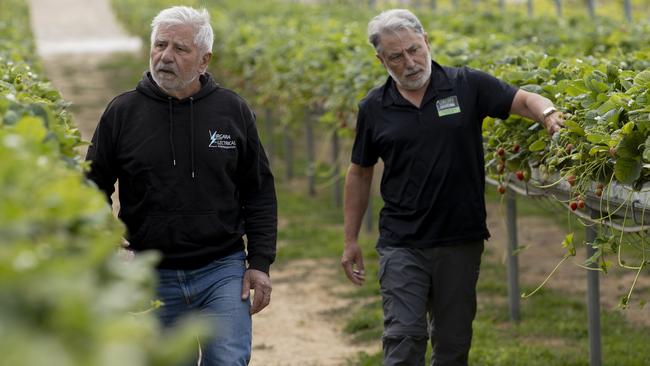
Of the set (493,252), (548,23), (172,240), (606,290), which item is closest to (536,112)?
(172,240)

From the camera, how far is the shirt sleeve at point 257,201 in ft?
15.8

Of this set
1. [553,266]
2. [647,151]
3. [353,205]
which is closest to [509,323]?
[553,266]

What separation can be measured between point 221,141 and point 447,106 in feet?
3.34

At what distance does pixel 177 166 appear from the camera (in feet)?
15.1

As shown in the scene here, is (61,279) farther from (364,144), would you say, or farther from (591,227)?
(591,227)

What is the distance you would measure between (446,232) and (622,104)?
3.15ft

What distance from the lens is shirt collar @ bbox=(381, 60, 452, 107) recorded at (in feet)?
16.9

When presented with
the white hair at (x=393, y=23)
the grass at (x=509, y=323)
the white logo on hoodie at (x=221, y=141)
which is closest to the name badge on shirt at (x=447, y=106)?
the white hair at (x=393, y=23)

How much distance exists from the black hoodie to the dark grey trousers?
0.67m

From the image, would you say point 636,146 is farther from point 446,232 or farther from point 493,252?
point 493,252

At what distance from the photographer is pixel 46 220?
1.99m

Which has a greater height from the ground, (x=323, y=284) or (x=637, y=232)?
(x=637, y=232)

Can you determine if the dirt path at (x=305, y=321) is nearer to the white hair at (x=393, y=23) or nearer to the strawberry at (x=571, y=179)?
the white hair at (x=393, y=23)

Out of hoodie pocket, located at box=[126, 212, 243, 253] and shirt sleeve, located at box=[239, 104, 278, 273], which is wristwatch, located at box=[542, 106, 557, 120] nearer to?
shirt sleeve, located at box=[239, 104, 278, 273]
